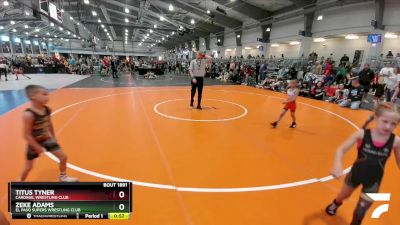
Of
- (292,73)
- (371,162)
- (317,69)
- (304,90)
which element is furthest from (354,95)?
(371,162)

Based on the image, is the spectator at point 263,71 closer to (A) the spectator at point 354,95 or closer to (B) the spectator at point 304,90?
(B) the spectator at point 304,90

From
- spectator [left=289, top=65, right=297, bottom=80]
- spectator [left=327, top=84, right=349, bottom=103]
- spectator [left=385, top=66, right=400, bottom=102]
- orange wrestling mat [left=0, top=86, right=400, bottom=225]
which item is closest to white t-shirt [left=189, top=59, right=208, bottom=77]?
orange wrestling mat [left=0, top=86, right=400, bottom=225]

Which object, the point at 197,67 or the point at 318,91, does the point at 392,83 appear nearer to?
the point at 318,91

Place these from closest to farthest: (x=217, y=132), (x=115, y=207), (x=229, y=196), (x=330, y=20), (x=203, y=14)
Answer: (x=115, y=207)
(x=229, y=196)
(x=217, y=132)
(x=330, y=20)
(x=203, y=14)

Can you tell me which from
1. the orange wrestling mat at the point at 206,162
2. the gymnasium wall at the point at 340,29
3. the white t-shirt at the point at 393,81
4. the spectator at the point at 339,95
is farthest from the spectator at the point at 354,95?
the gymnasium wall at the point at 340,29

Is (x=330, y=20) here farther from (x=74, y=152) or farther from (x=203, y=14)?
(x=74, y=152)

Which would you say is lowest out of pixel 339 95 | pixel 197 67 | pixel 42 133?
pixel 42 133

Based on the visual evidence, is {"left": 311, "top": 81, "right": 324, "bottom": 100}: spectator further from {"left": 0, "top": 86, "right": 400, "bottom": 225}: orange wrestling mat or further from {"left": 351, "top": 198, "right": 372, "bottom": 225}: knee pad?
{"left": 351, "top": 198, "right": 372, "bottom": 225}: knee pad

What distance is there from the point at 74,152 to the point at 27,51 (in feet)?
181

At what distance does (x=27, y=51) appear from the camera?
156ft

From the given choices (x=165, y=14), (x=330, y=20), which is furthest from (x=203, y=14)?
(x=330, y=20)
